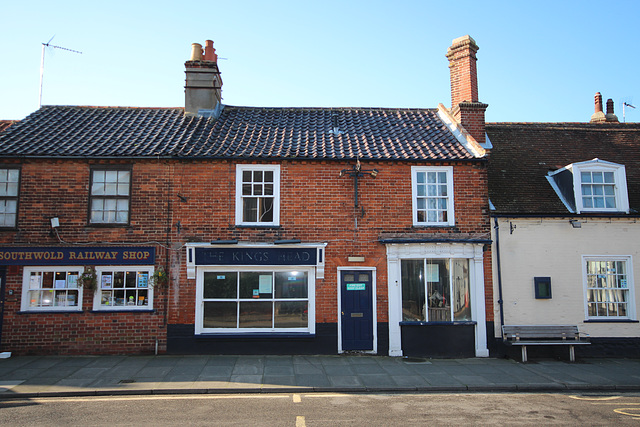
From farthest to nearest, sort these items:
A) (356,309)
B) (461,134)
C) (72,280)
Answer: (461,134) < (356,309) < (72,280)

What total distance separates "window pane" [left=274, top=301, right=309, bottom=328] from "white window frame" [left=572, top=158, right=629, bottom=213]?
28.5ft

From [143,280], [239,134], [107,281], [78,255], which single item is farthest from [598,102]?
[78,255]

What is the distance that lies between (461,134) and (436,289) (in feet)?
16.4

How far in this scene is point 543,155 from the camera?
15.0 m

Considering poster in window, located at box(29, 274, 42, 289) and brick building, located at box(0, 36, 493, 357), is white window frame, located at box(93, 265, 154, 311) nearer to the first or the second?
brick building, located at box(0, 36, 493, 357)

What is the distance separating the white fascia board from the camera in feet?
41.3

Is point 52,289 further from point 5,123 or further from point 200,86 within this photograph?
point 200,86

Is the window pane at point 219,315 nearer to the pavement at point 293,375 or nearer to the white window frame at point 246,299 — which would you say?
the white window frame at point 246,299

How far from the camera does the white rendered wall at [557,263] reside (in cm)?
1243

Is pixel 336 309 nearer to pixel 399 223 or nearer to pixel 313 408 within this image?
pixel 399 223

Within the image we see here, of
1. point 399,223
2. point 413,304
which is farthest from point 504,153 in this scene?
point 413,304

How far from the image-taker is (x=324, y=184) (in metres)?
12.4

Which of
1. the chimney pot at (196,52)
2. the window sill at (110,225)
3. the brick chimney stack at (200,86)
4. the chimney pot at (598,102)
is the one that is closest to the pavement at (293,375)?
the window sill at (110,225)

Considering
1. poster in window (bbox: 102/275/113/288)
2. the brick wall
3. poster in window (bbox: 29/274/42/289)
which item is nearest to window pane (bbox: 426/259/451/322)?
the brick wall
